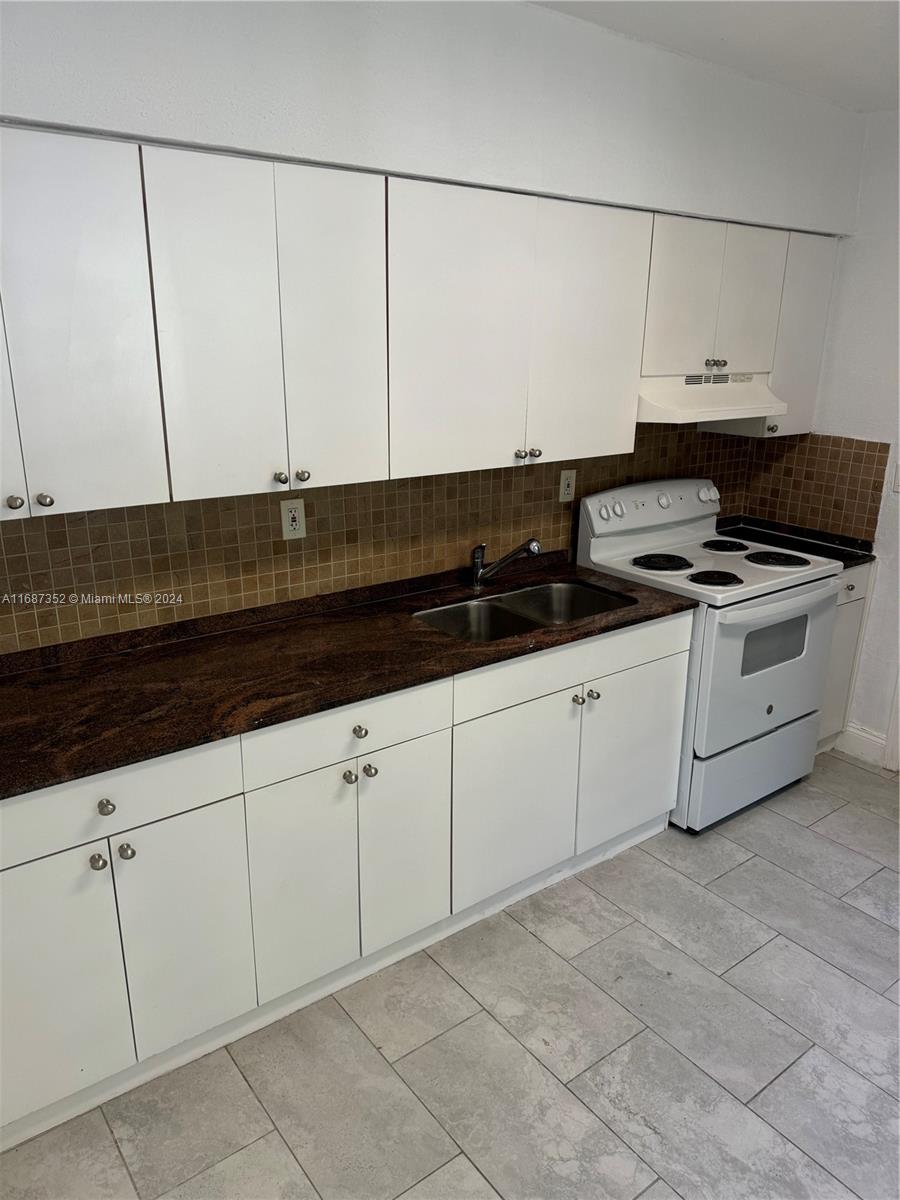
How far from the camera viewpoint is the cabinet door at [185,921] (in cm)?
181

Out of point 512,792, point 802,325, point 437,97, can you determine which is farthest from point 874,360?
point 512,792

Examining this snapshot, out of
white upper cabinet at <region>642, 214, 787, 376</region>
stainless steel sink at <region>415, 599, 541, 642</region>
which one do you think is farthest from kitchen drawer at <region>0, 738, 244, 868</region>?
white upper cabinet at <region>642, 214, 787, 376</region>

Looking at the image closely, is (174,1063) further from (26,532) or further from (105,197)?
(105,197)

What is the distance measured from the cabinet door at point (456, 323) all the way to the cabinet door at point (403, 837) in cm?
76

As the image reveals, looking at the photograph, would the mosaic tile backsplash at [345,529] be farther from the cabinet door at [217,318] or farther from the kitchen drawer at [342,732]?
the kitchen drawer at [342,732]

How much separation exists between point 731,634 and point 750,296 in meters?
1.19

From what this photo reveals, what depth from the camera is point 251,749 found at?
189 centimetres

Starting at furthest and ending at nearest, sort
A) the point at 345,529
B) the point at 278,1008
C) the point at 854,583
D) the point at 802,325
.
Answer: the point at 854,583
the point at 802,325
the point at 345,529
the point at 278,1008

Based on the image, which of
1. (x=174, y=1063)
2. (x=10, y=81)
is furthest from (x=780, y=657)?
(x=10, y=81)

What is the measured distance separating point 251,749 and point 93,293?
3.32ft

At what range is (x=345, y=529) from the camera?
257 cm

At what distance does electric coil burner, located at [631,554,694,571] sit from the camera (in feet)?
9.82

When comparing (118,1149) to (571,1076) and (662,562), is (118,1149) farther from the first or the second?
(662,562)

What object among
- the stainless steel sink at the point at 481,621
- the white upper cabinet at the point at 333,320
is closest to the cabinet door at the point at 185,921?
the white upper cabinet at the point at 333,320
